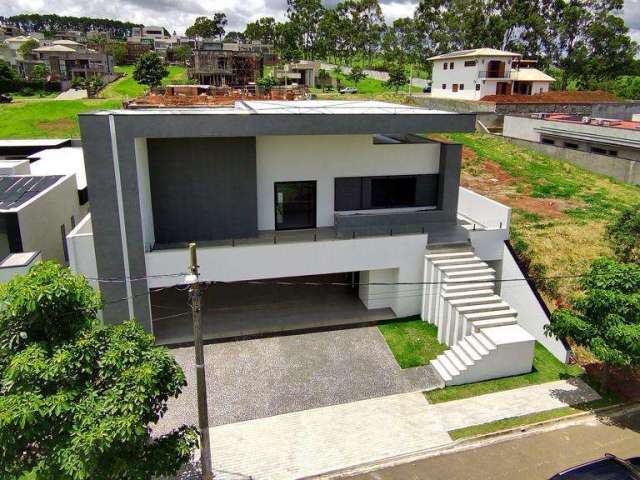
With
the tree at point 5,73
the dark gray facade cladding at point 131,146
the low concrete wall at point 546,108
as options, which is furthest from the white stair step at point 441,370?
the tree at point 5,73

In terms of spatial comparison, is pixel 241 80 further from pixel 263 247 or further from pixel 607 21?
pixel 263 247

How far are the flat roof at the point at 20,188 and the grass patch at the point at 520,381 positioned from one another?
13914 mm

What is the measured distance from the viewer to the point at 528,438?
11.6 metres

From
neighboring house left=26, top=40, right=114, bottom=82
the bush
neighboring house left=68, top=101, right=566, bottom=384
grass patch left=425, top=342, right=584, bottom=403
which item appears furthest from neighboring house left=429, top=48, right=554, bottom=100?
the bush

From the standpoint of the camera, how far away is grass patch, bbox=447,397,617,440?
461 inches

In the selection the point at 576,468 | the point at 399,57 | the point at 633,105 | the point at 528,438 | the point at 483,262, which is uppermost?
the point at 399,57

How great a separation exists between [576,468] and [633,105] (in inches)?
2099

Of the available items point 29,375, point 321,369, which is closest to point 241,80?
point 321,369

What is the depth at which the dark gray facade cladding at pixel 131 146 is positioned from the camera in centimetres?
1295

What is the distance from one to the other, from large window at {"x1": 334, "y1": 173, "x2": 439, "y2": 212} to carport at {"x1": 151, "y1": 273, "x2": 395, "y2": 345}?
2.96 metres

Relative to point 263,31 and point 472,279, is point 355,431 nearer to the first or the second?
point 472,279

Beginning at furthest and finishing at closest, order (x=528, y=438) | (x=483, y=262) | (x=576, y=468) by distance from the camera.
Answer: (x=483, y=262), (x=528, y=438), (x=576, y=468)

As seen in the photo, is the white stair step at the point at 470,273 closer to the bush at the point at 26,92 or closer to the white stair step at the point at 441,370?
the white stair step at the point at 441,370

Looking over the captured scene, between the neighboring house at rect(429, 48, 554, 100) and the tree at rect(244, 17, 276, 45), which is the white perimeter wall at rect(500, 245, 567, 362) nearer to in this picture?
the neighboring house at rect(429, 48, 554, 100)
